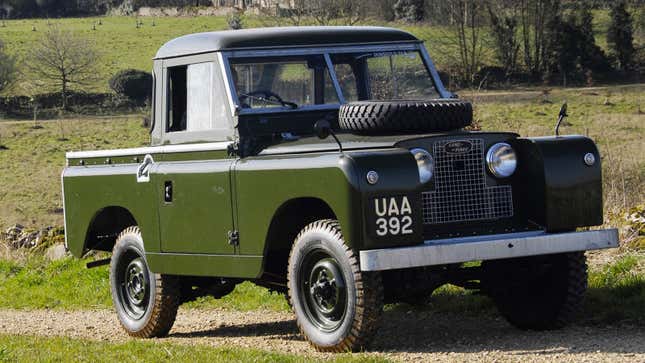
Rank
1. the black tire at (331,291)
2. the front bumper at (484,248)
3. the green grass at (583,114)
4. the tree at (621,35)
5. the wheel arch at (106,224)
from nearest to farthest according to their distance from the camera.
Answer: the front bumper at (484,248)
the black tire at (331,291)
the wheel arch at (106,224)
the green grass at (583,114)
the tree at (621,35)

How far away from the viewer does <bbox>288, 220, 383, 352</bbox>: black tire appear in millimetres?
7852

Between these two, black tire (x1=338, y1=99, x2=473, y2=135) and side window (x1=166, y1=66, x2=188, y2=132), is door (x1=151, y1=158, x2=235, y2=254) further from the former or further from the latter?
black tire (x1=338, y1=99, x2=473, y2=135)

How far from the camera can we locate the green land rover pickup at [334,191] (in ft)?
25.8

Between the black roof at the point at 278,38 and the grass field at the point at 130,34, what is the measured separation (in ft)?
149

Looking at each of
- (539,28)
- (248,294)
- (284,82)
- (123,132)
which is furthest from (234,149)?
(539,28)

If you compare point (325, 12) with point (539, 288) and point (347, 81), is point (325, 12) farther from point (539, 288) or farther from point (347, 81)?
point (539, 288)

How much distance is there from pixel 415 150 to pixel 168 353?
217 cm

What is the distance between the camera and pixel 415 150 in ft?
26.6

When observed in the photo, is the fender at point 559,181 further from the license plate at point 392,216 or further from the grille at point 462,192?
the license plate at point 392,216

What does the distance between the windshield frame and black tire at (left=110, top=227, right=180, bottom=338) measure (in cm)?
163

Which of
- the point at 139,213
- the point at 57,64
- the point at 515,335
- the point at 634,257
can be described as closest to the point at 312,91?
the point at 139,213

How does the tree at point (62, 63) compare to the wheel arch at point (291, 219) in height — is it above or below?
above

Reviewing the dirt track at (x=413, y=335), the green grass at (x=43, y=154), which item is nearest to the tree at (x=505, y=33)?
the green grass at (x=43, y=154)

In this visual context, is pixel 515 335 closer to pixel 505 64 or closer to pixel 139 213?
pixel 139 213
